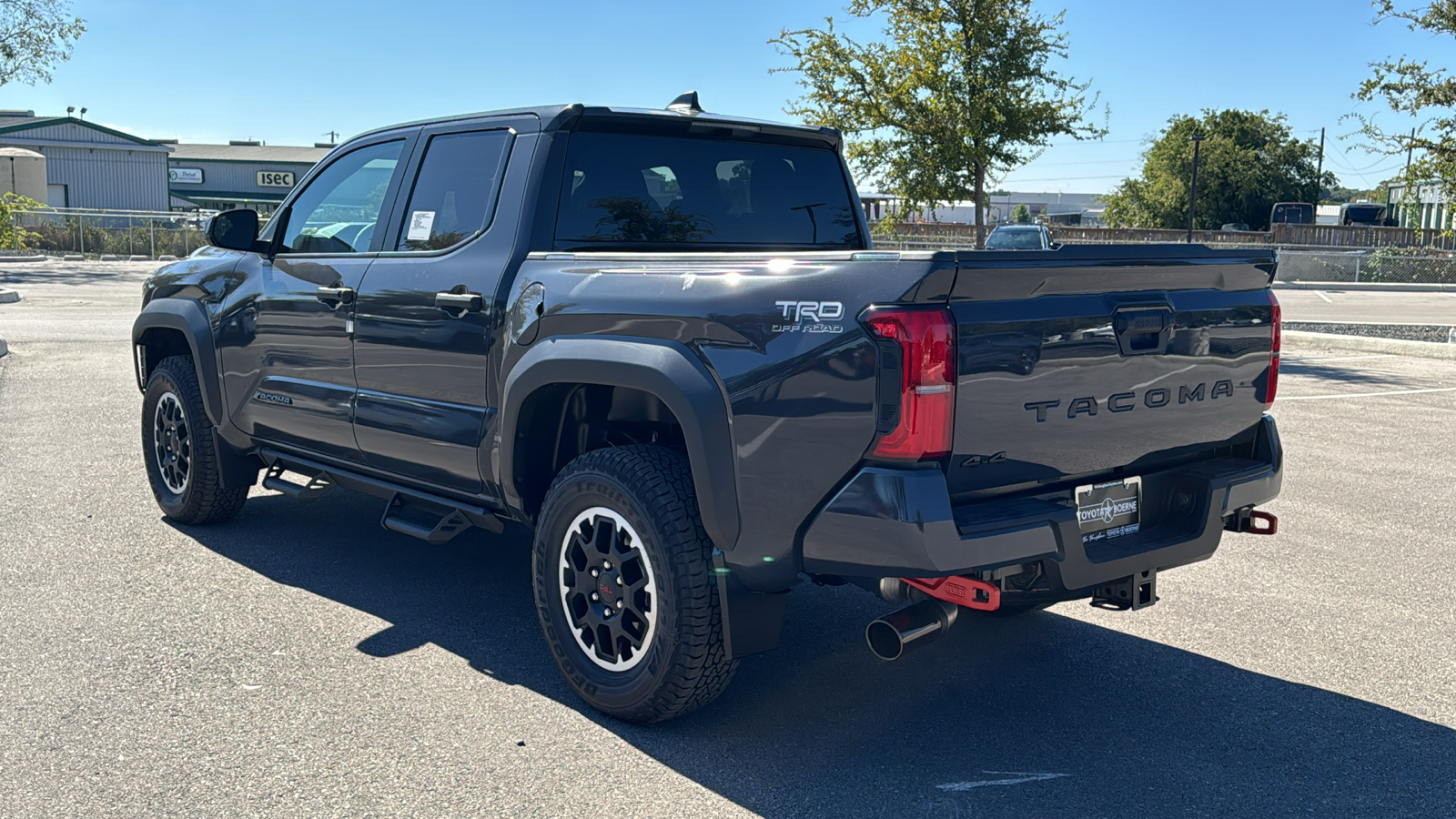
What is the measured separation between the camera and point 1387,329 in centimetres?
1991

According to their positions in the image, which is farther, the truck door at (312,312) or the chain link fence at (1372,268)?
the chain link fence at (1372,268)

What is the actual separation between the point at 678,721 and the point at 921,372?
1551 millimetres

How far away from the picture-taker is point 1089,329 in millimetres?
3562

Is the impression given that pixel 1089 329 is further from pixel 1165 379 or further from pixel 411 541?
pixel 411 541

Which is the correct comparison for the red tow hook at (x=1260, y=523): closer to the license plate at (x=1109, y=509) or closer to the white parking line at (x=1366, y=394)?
the license plate at (x=1109, y=509)

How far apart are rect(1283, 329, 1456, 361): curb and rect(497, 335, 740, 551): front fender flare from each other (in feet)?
49.8

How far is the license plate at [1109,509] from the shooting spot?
3727mm

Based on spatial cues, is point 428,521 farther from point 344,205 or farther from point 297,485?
point 344,205

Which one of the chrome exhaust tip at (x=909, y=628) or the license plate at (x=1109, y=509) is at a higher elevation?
the license plate at (x=1109, y=509)

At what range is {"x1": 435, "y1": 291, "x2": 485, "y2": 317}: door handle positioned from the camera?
14.7 ft

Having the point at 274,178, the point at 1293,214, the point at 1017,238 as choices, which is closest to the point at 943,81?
the point at 1017,238

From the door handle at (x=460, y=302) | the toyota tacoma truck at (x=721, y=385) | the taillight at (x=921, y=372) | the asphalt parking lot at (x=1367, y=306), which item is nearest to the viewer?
the taillight at (x=921, y=372)

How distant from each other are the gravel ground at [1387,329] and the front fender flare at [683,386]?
58.0ft

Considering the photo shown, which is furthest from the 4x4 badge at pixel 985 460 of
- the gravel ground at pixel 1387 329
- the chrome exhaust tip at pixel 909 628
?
the gravel ground at pixel 1387 329
